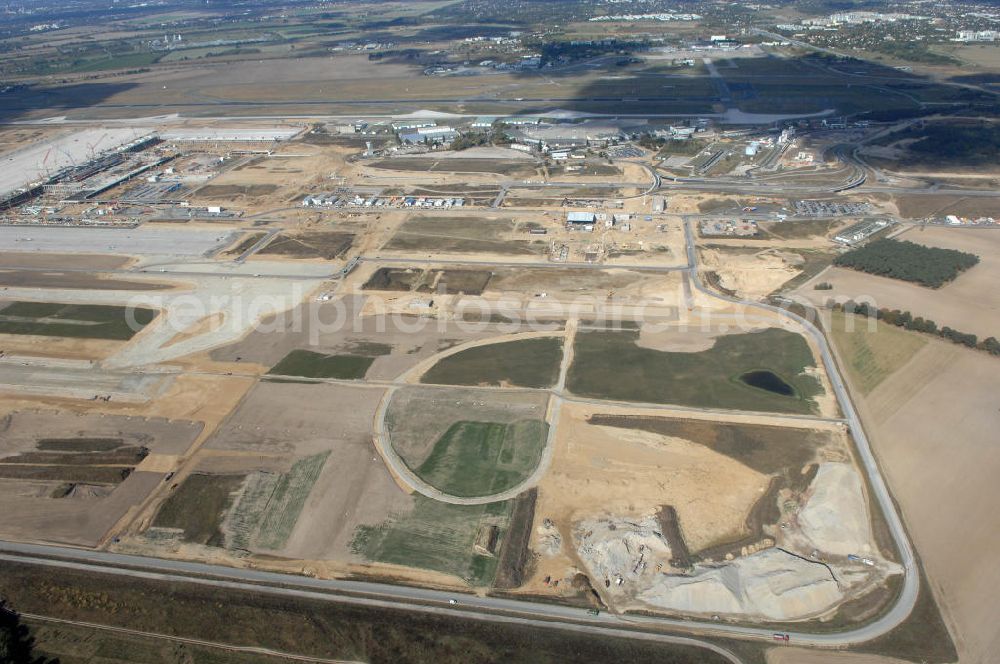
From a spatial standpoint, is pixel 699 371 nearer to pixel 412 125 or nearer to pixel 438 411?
pixel 438 411

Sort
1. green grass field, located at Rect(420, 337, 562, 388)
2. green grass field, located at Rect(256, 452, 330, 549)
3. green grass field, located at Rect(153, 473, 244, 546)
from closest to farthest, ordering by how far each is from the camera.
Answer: green grass field, located at Rect(256, 452, 330, 549), green grass field, located at Rect(153, 473, 244, 546), green grass field, located at Rect(420, 337, 562, 388)

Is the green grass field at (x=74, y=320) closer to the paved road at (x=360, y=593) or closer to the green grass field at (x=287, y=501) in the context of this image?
the paved road at (x=360, y=593)

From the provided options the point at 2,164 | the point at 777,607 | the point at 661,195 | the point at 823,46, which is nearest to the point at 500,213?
the point at 661,195

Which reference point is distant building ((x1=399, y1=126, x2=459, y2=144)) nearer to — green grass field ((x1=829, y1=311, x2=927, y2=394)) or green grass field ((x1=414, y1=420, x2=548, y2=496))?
green grass field ((x1=829, y1=311, x2=927, y2=394))

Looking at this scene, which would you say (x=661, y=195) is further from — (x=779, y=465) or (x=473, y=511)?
(x=473, y=511)

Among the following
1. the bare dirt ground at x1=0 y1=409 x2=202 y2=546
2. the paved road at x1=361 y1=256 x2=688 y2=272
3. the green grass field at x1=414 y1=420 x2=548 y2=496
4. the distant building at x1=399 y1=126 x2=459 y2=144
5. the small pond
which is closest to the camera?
the bare dirt ground at x1=0 y1=409 x2=202 y2=546

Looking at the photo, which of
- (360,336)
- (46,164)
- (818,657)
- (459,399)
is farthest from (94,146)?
(818,657)

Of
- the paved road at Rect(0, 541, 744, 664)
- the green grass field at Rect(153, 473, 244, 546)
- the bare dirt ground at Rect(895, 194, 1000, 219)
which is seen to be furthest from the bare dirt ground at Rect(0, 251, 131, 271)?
the bare dirt ground at Rect(895, 194, 1000, 219)
